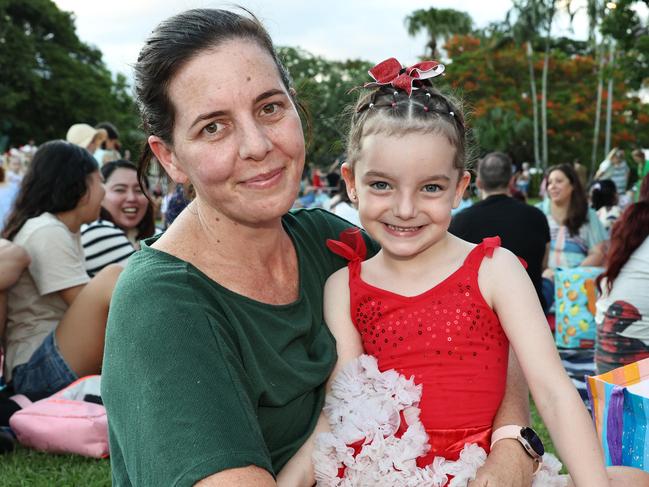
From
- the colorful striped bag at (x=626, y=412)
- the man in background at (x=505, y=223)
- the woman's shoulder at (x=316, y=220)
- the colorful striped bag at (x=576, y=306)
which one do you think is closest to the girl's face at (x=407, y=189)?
the woman's shoulder at (x=316, y=220)

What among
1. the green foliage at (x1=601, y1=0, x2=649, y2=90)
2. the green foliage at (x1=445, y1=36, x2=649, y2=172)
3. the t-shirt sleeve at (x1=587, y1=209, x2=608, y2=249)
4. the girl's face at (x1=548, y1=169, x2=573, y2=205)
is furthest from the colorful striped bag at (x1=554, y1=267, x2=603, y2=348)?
the green foliage at (x1=445, y1=36, x2=649, y2=172)

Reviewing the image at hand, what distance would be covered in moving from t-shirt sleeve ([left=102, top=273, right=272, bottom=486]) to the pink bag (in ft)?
9.75

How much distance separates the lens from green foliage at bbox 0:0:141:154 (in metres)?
37.4

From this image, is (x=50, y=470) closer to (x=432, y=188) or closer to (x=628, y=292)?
(x=432, y=188)

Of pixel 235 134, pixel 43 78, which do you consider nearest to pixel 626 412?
pixel 235 134

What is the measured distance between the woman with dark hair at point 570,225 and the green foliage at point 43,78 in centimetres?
3062

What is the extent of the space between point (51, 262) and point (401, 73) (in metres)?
3.38

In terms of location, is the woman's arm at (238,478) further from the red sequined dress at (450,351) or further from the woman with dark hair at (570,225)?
the woman with dark hair at (570,225)

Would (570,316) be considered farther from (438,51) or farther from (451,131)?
(438,51)

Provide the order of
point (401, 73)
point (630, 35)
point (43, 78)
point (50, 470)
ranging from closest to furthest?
point (401, 73)
point (50, 470)
point (630, 35)
point (43, 78)

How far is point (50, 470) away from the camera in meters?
4.45

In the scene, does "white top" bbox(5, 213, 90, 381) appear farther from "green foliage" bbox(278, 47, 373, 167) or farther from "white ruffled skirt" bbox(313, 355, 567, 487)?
"green foliage" bbox(278, 47, 373, 167)

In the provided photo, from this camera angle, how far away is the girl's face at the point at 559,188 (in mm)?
8828

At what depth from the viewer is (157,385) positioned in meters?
1.64
